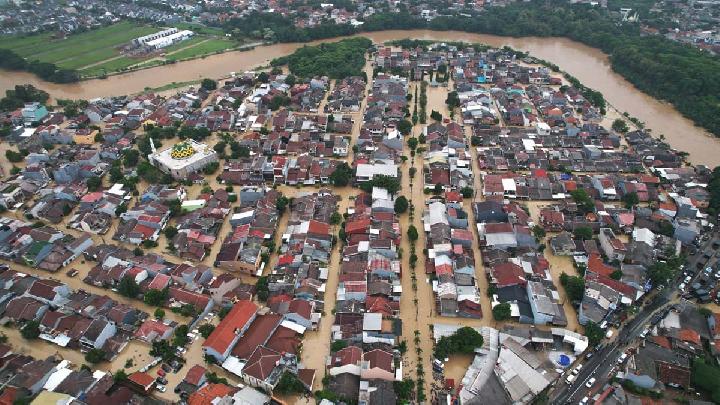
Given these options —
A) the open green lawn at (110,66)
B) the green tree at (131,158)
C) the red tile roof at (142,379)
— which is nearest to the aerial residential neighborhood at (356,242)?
the red tile roof at (142,379)

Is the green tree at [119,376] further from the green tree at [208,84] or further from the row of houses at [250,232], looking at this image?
the green tree at [208,84]

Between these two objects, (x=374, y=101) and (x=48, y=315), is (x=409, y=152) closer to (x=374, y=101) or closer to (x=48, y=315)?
(x=374, y=101)

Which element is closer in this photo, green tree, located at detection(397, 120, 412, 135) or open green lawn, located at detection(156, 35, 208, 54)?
green tree, located at detection(397, 120, 412, 135)

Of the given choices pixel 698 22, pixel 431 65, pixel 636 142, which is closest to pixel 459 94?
pixel 431 65

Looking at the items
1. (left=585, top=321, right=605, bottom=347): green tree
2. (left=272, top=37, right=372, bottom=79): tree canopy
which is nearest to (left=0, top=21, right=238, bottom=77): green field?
(left=272, top=37, right=372, bottom=79): tree canopy

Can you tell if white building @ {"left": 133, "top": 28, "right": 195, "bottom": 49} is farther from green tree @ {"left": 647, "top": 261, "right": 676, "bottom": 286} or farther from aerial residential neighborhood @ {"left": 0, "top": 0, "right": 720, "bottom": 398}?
green tree @ {"left": 647, "top": 261, "right": 676, "bottom": 286}

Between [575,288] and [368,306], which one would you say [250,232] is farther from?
[575,288]

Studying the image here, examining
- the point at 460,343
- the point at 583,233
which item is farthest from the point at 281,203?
the point at 583,233
